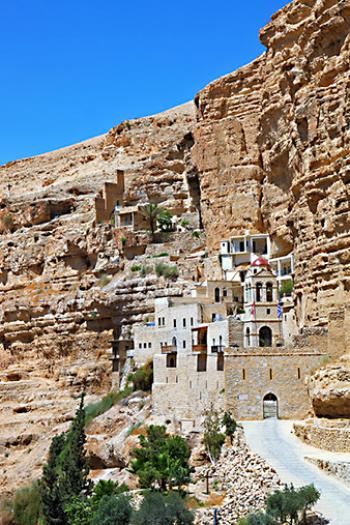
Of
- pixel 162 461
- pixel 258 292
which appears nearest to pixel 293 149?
pixel 258 292

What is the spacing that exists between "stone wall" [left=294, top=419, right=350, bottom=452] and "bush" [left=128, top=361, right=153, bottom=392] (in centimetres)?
1316

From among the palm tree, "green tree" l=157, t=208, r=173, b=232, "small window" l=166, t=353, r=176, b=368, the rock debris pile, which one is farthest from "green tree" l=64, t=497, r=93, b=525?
"green tree" l=157, t=208, r=173, b=232

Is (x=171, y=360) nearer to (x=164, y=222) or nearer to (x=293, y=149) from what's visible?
(x=293, y=149)

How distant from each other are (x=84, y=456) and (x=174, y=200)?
2294 centimetres

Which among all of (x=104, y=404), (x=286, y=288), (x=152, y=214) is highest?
(x=152, y=214)

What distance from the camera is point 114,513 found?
22.4 metres

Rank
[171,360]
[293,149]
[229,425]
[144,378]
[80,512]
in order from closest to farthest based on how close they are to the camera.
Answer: [80,512], [229,425], [171,360], [144,378], [293,149]

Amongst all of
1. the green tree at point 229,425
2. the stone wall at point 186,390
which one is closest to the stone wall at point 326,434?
→ the green tree at point 229,425

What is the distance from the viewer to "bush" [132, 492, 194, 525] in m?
21.2

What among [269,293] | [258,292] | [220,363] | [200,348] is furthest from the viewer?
[269,293]

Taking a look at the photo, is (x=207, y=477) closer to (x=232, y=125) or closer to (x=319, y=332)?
(x=319, y=332)

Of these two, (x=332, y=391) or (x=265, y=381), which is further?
(x=265, y=381)

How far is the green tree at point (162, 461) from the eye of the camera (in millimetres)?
25609

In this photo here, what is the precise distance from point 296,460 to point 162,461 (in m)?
5.17
